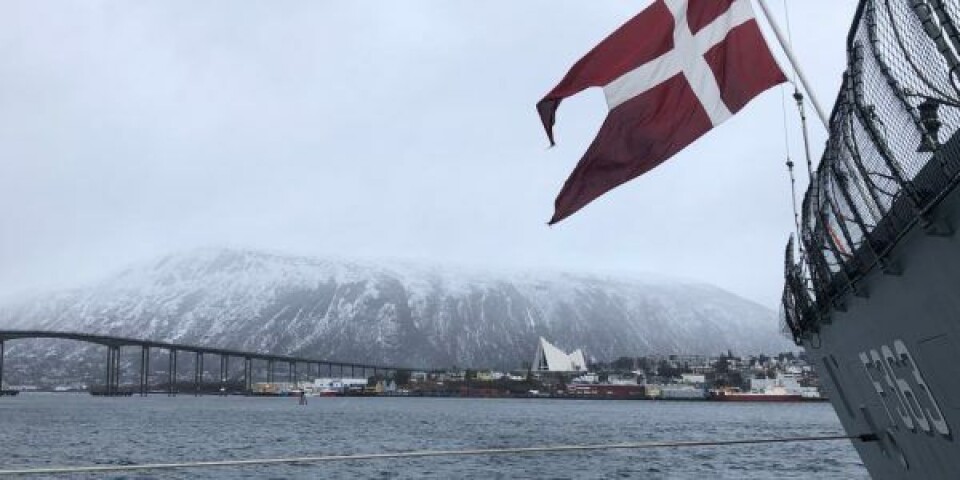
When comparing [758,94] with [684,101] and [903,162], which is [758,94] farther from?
[903,162]

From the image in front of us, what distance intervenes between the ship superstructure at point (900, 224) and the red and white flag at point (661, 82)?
0.93m

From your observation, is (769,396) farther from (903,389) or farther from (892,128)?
(892,128)

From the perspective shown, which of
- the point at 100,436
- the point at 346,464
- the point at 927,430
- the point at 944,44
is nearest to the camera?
the point at 944,44

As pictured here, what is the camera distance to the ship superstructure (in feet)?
14.3

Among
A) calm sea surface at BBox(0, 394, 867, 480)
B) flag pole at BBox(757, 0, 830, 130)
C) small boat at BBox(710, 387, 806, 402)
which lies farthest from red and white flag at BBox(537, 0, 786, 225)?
small boat at BBox(710, 387, 806, 402)

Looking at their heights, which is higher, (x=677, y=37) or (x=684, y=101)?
(x=677, y=37)

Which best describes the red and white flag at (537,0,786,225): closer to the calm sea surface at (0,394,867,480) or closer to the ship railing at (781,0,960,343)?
the ship railing at (781,0,960,343)

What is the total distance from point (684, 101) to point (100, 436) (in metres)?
54.4

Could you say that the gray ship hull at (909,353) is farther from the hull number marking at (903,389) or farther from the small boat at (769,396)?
the small boat at (769,396)

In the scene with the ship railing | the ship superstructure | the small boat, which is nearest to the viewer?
the ship railing

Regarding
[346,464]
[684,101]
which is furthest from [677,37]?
[346,464]

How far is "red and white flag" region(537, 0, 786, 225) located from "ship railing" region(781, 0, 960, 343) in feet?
3.06

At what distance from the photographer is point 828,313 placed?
26.3ft

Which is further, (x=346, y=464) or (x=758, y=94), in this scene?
(x=346, y=464)
